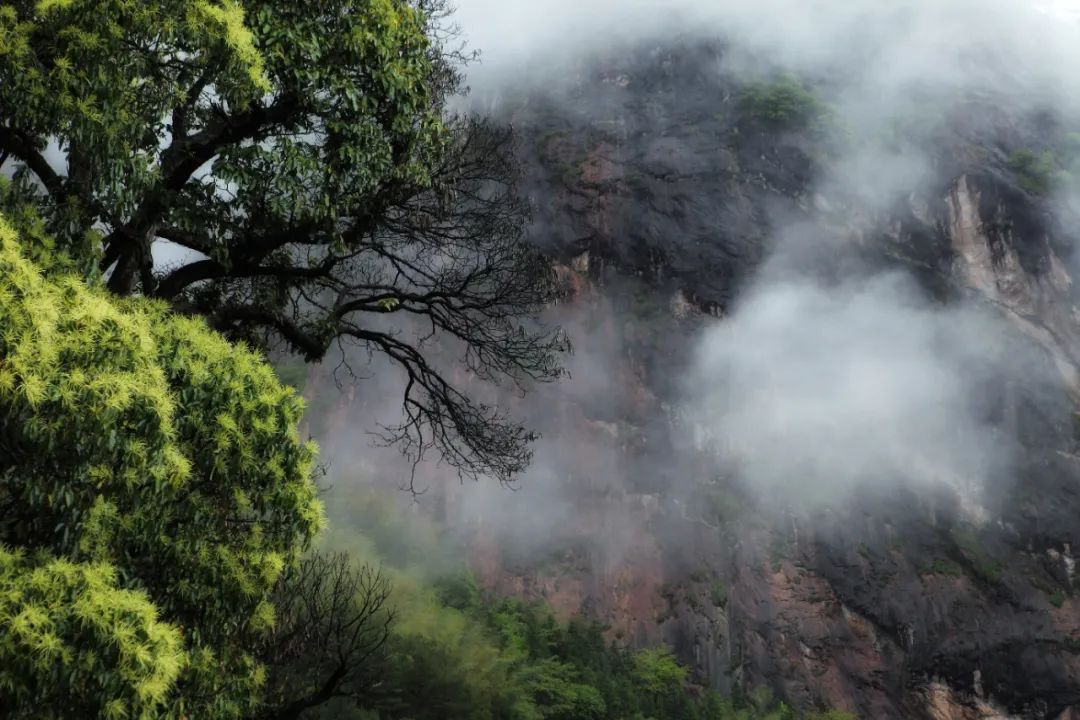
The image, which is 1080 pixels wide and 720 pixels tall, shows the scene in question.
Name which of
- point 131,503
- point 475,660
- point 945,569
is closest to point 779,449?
point 945,569

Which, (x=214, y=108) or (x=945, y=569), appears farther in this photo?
(x=945, y=569)

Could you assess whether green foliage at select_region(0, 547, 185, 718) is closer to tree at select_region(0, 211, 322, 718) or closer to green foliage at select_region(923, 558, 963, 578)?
tree at select_region(0, 211, 322, 718)

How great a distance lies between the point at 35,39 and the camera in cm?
522

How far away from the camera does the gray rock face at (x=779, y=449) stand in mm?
21125

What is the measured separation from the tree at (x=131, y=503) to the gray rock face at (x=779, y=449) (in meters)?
18.5

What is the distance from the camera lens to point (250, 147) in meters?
6.57

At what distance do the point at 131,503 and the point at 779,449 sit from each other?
75.8ft

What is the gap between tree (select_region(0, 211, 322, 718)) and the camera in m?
3.47

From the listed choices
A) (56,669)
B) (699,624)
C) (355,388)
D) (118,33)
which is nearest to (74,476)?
(56,669)

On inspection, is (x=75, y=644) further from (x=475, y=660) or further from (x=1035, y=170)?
(x=1035, y=170)

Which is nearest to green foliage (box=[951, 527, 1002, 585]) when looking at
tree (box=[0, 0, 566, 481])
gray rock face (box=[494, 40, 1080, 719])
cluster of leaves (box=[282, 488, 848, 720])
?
gray rock face (box=[494, 40, 1080, 719])

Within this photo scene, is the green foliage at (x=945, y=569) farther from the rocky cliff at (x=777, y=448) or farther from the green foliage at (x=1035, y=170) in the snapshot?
the green foliage at (x=1035, y=170)

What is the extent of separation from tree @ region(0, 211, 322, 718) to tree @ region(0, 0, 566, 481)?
1101 millimetres

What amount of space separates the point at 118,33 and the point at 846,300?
25685 mm
